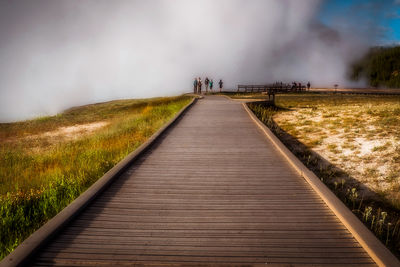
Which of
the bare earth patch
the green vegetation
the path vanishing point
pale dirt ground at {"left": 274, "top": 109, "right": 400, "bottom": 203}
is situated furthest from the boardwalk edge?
the green vegetation

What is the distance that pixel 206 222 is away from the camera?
3836mm

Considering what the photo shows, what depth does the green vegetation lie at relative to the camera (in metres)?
115

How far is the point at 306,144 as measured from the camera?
36.3ft

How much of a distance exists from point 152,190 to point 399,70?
141 m

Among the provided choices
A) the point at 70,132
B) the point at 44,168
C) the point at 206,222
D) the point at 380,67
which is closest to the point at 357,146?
the point at 206,222

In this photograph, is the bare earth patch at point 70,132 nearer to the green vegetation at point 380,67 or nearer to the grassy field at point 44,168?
the grassy field at point 44,168

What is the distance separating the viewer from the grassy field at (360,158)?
556cm

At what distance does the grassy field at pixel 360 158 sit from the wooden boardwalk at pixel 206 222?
4.03 feet

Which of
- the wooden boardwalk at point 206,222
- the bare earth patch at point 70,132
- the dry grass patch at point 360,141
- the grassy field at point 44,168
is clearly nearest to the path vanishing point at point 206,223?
the wooden boardwalk at point 206,222

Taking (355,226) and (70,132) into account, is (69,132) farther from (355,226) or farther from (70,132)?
(355,226)

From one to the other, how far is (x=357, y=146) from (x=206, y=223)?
8.28 meters

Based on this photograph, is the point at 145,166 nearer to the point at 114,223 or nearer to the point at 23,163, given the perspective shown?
the point at 114,223

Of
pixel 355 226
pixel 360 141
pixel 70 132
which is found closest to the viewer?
pixel 355 226

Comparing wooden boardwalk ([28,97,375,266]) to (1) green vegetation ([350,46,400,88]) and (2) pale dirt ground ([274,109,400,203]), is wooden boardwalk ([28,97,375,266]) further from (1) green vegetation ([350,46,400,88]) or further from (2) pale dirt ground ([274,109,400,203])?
(1) green vegetation ([350,46,400,88])
